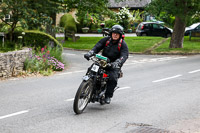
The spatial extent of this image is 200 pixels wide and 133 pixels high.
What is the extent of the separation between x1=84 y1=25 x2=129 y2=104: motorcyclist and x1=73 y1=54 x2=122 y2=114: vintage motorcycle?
12 centimetres

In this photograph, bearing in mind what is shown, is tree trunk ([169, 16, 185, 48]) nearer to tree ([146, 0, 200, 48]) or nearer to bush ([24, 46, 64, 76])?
tree ([146, 0, 200, 48])

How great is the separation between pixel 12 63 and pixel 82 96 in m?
5.79

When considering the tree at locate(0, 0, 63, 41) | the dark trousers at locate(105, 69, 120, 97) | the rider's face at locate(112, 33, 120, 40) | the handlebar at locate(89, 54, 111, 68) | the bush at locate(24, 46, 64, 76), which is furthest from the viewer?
the tree at locate(0, 0, 63, 41)

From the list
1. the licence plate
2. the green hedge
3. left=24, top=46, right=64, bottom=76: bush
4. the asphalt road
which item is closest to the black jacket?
the licence plate

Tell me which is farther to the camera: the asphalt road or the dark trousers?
the dark trousers

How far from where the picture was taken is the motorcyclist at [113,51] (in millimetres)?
7793

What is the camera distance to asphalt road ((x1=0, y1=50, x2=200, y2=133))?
6.60 meters

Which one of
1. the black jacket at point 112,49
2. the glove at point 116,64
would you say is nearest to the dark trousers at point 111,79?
the glove at point 116,64

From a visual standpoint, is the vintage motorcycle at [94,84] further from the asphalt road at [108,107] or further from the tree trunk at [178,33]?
the tree trunk at [178,33]

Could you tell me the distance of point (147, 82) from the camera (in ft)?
39.2

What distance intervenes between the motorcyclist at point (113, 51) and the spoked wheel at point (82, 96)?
1.88 ft

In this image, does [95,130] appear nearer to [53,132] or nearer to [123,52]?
[53,132]

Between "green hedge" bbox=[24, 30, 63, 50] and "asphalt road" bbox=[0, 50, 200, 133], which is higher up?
"green hedge" bbox=[24, 30, 63, 50]

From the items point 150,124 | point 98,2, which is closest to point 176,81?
point 150,124
